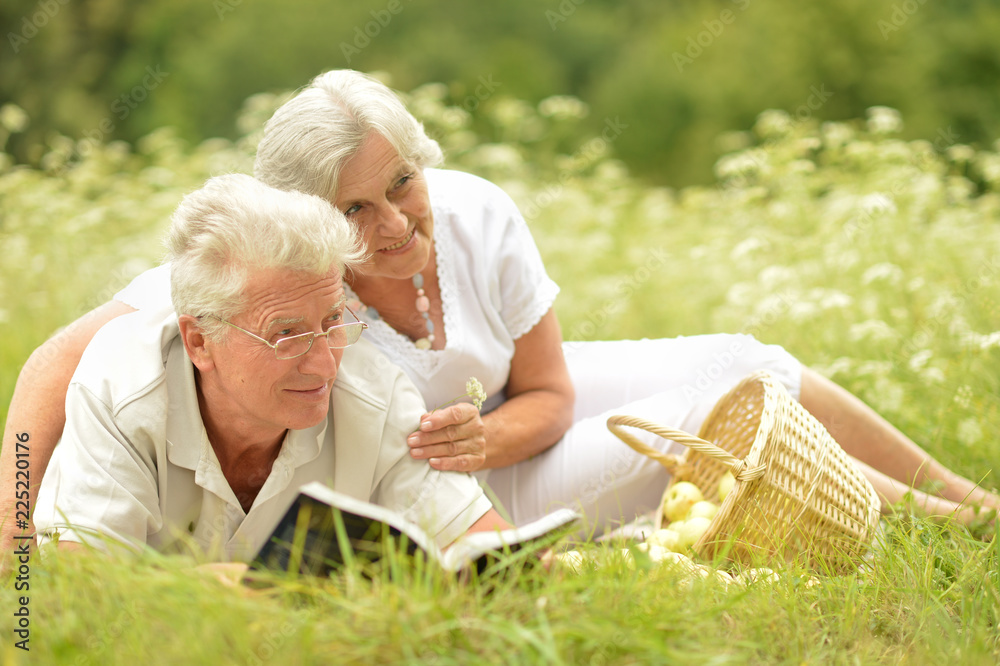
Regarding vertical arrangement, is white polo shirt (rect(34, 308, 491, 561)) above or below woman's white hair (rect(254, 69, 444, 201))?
below

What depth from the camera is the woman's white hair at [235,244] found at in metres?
2.07

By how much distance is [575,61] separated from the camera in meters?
25.1

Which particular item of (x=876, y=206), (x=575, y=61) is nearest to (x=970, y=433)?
(x=876, y=206)

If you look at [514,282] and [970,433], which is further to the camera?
[970,433]

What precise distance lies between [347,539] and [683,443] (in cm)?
115

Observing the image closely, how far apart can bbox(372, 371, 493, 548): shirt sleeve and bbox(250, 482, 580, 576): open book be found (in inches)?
18.5

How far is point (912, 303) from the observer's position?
4.51 meters

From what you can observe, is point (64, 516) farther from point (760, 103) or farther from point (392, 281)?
point (760, 103)

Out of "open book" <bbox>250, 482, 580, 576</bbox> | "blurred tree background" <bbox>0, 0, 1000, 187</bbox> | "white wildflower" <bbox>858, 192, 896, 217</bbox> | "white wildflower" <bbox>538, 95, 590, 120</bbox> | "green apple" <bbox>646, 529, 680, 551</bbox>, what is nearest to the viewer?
"open book" <bbox>250, 482, 580, 576</bbox>

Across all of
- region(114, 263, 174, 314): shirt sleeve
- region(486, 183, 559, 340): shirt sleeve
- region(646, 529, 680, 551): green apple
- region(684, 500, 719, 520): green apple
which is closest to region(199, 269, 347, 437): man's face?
region(114, 263, 174, 314): shirt sleeve

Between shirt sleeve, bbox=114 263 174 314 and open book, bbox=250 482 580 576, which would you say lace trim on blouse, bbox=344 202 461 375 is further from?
open book, bbox=250 482 580 576

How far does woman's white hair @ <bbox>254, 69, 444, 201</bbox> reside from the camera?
7.89ft

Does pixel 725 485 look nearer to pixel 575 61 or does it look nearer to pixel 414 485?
pixel 414 485

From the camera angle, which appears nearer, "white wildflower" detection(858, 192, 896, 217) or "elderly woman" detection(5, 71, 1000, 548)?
"elderly woman" detection(5, 71, 1000, 548)
